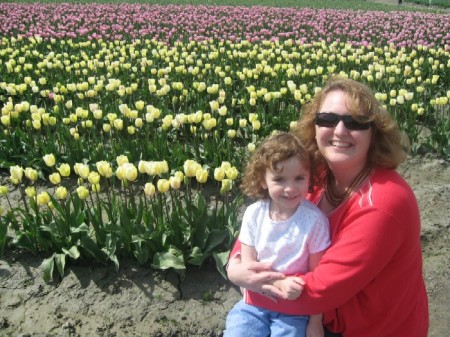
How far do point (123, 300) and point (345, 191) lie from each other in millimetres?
1769

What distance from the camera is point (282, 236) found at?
245cm

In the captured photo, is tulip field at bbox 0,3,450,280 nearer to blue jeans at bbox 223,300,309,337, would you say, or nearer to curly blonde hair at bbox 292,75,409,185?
blue jeans at bbox 223,300,309,337

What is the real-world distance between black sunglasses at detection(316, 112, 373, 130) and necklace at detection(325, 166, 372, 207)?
0.66ft

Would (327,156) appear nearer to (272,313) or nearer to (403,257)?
(403,257)

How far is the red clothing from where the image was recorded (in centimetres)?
211

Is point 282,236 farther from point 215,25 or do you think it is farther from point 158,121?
point 215,25

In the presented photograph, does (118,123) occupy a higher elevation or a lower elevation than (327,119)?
lower

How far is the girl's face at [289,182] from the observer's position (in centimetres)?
242

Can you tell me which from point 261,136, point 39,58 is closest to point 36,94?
point 39,58

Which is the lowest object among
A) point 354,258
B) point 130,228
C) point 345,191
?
point 130,228

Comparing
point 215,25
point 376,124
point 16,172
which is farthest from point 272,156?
point 215,25

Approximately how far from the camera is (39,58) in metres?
9.34

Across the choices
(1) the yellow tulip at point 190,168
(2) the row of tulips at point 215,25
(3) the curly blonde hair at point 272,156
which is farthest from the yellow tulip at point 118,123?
(2) the row of tulips at point 215,25

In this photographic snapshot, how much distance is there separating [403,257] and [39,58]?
8.52 metres
